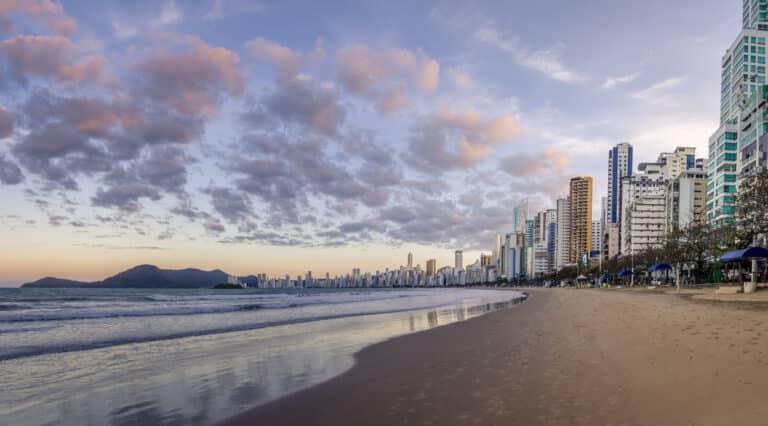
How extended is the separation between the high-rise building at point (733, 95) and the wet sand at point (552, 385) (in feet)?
323

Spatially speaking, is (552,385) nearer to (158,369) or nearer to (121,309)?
(158,369)

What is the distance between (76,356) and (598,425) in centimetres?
1193

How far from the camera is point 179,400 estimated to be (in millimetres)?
7121

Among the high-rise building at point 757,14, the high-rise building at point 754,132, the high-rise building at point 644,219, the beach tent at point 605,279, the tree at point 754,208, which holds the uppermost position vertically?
the high-rise building at point 757,14

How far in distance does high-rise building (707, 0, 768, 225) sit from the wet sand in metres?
98.5

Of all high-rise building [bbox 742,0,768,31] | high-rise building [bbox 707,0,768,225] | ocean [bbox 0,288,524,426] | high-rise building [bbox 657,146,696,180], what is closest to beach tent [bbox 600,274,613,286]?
high-rise building [bbox 707,0,768,225]

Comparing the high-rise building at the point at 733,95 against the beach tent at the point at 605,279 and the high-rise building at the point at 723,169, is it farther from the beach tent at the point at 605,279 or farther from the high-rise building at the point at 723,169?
the beach tent at the point at 605,279

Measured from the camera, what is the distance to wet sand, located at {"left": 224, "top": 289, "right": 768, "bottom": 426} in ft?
18.1

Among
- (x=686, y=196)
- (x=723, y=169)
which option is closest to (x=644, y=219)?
(x=686, y=196)

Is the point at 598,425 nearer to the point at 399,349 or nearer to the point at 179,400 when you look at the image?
the point at 179,400

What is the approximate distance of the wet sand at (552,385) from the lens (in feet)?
18.1

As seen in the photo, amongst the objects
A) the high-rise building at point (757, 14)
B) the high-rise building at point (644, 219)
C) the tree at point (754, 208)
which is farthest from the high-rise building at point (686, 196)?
the tree at point (754, 208)

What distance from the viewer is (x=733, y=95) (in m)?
115

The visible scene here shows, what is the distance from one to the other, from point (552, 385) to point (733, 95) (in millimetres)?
140358
